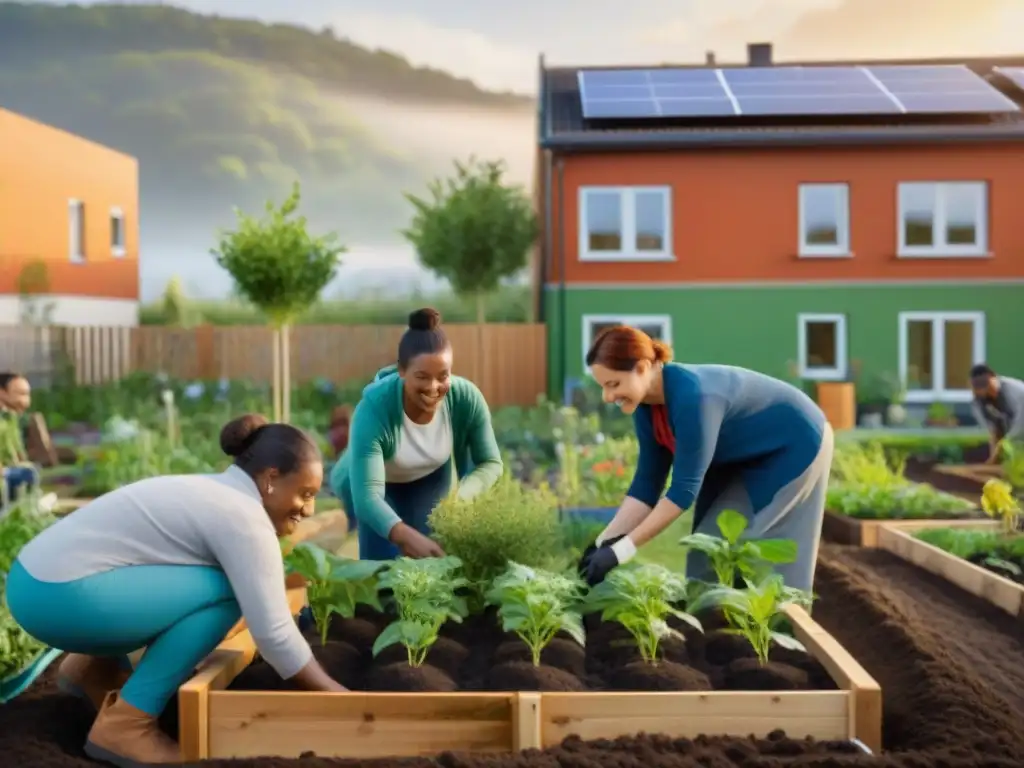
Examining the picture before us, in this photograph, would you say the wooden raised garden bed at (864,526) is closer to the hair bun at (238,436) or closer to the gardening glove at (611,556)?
the gardening glove at (611,556)

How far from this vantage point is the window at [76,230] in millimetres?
17875

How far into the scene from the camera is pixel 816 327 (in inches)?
576

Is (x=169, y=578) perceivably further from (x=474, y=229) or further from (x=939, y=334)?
(x=474, y=229)

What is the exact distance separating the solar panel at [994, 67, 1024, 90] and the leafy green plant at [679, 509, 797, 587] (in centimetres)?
1348

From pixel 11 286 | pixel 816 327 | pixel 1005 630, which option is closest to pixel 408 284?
pixel 11 286

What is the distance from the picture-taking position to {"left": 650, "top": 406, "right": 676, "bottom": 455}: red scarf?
143 inches

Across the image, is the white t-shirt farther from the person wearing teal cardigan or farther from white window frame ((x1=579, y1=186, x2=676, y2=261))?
white window frame ((x1=579, y1=186, x2=676, y2=261))

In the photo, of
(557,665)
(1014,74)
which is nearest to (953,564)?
(557,665)

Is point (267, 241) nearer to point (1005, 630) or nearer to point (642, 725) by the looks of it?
point (1005, 630)

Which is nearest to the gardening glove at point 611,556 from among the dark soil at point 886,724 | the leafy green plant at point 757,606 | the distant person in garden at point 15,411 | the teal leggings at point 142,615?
the leafy green plant at point 757,606

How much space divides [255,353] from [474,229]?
3515mm

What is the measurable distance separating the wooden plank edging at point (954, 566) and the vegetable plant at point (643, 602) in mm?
2241

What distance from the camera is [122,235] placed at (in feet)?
64.8

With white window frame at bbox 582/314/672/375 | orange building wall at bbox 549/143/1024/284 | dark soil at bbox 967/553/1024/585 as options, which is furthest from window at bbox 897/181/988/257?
dark soil at bbox 967/553/1024/585
